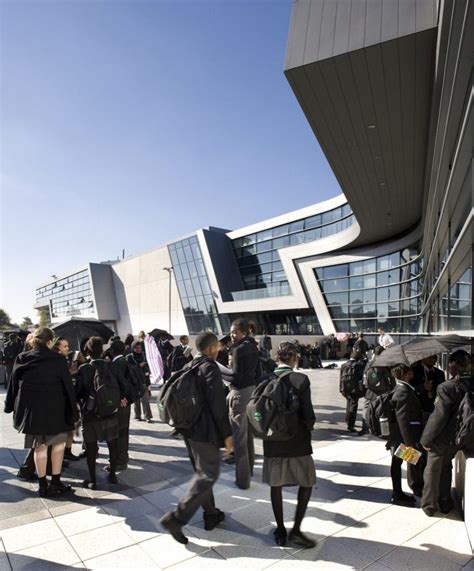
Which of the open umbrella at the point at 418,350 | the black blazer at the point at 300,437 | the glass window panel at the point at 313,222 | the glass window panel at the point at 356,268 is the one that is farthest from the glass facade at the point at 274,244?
the black blazer at the point at 300,437

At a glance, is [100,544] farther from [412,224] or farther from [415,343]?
[412,224]

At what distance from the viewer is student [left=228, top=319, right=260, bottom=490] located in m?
4.89

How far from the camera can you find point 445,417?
3.89 meters

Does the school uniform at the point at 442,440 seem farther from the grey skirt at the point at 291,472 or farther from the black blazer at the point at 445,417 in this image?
the grey skirt at the point at 291,472

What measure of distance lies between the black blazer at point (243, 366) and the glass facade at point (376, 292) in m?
20.8

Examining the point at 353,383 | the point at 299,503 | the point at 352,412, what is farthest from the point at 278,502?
the point at 352,412

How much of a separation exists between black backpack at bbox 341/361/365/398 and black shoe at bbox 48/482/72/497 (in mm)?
5044

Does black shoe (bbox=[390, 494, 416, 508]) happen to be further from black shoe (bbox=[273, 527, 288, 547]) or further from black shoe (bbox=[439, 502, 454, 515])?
black shoe (bbox=[273, 527, 288, 547])

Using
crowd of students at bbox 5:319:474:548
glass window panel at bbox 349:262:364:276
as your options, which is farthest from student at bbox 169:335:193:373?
glass window panel at bbox 349:262:364:276

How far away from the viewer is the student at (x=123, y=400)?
17.4ft

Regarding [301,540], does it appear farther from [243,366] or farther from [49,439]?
[49,439]

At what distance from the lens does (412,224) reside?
22.2 metres

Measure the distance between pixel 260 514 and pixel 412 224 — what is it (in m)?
21.2

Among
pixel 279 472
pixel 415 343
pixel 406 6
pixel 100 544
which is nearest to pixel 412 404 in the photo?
pixel 415 343
